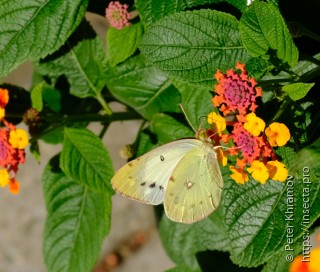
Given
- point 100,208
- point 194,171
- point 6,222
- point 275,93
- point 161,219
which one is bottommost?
point 6,222

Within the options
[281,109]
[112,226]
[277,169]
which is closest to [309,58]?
[281,109]

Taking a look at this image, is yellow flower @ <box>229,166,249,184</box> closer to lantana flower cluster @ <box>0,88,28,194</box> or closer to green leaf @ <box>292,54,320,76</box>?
green leaf @ <box>292,54,320,76</box>

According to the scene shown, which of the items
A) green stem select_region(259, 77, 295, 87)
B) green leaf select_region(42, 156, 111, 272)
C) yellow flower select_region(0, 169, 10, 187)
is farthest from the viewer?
green leaf select_region(42, 156, 111, 272)

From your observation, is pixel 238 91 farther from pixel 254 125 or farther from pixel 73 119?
pixel 73 119

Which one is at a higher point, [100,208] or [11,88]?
[11,88]

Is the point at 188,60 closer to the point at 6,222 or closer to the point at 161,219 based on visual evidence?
the point at 161,219

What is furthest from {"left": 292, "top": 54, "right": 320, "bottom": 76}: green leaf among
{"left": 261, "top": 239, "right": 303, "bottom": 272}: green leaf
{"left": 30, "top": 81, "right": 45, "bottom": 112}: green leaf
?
{"left": 30, "top": 81, "right": 45, "bottom": 112}: green leaf

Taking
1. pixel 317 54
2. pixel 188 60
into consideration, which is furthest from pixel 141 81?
pixel 317 54
